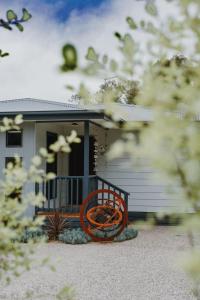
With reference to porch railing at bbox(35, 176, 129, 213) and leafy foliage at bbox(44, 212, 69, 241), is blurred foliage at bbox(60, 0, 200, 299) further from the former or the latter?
porch railing at bbox(35, 176, 129, 213)

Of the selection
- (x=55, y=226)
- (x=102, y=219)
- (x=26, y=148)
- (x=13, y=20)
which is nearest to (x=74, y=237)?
(x=55, y=226)

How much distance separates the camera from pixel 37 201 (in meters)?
2.51

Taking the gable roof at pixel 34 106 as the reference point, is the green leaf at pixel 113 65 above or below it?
below

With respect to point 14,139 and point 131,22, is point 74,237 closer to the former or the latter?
point 14,139

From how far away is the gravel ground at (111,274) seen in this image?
21.8ft

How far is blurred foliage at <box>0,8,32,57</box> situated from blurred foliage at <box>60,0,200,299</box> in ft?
3.18

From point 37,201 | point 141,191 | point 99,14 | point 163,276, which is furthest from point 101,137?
point 99,14

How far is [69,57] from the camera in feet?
3.99

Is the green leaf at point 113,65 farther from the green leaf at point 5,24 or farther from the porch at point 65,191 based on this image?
the porch at point 65,191

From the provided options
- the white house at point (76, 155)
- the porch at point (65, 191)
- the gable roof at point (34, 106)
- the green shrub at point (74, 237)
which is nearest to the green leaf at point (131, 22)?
the white house at point (76, 155)

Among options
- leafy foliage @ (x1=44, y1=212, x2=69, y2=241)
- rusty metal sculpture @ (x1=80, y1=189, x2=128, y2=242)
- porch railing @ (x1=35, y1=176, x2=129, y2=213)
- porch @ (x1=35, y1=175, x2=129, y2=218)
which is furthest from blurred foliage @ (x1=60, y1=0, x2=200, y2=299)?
porch railing @ (x1=35, y1=176, x2=129, y2=213)

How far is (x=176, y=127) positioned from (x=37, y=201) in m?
1.45

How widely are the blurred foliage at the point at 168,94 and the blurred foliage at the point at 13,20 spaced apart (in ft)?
3.18

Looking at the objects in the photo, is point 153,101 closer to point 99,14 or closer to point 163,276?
point 163,276
